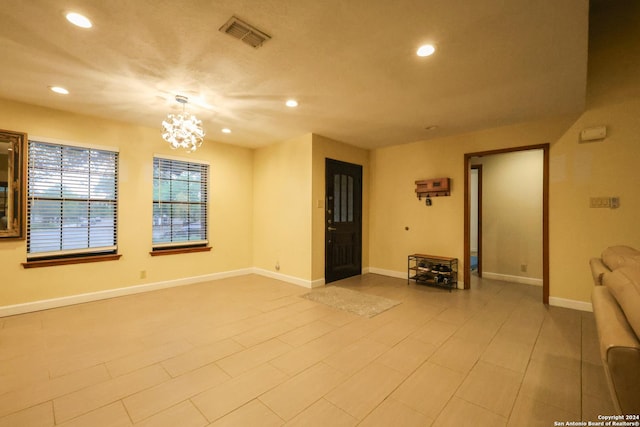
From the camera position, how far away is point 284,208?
5.12 m

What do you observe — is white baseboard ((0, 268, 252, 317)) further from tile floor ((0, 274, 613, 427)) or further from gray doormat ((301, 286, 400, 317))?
gray doormat ((301, 286, 400, 317))

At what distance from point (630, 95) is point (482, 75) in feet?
7.30

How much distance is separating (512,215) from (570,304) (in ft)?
6.12

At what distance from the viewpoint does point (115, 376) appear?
2.11m

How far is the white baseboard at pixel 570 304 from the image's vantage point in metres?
3.52

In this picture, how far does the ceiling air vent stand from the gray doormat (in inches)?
120

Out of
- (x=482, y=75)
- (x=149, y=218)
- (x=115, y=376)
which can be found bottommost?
(x=115, y=376)

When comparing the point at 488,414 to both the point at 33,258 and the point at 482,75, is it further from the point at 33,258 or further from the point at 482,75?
the point at 33,258

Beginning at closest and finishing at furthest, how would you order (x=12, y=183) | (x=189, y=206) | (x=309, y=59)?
(x=309, y=59) → (x=12, y=183) → (x=189, y=206)

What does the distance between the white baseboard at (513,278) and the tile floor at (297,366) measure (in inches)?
53.0

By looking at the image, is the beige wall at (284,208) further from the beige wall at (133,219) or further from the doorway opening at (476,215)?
the doorway opening at (476,215)

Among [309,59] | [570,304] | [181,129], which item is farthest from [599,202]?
[181,129]

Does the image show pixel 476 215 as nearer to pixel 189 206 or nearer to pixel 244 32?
pixel 244 32

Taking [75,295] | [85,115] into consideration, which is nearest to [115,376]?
[75,295]
